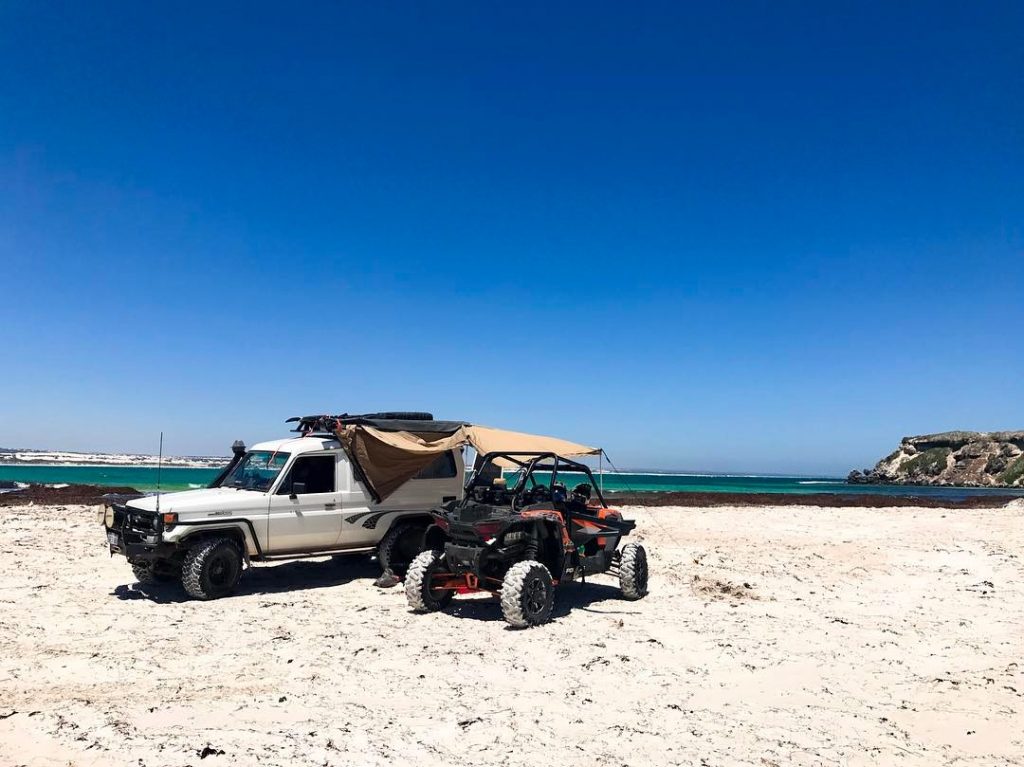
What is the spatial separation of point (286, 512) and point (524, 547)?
141 inches

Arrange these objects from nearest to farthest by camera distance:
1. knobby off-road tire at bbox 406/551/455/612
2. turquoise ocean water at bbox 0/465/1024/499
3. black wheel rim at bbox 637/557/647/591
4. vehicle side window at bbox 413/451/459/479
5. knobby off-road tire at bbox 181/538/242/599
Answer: knobby off-road tire at bbox 406/551/455/612, knobby off-road tire at bbox 181/538/242/599, black wheel rim at bbox 637/557/647/591, vehicle side window at bbox 413/451/459/479, turquoise ocean water at bbox 0/465/1024/499

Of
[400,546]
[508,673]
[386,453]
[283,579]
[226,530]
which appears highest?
[386,453]

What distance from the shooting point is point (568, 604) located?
385 inches

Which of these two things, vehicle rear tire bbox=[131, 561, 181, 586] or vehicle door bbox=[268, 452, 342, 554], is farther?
vehicle door bbox=[268, 452, 342, 554]

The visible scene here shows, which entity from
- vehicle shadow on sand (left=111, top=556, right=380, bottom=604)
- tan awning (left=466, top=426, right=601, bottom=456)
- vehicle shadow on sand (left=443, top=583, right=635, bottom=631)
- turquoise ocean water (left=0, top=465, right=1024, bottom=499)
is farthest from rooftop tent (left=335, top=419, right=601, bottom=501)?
turquoise ocean water (left=0, top=465, right=1024, bottom=499)

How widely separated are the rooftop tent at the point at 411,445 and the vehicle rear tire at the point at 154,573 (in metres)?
2.95

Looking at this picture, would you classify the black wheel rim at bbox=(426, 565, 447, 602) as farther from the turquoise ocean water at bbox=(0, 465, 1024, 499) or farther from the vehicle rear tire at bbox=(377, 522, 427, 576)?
the turquoise ocean water at bbox=(0, 465, 1024, 499)

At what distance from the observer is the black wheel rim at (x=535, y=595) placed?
8258 millimetres

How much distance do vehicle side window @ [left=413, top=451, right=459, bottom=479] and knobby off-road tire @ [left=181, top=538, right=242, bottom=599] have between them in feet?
10.2

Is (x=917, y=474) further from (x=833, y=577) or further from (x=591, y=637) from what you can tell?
(x=591, y=637)

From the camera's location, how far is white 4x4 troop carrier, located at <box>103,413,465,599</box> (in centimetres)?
922

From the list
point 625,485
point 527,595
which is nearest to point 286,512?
point 527,595

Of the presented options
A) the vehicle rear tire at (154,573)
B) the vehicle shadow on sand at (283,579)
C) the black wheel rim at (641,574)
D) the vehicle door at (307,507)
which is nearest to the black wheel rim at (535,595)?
the black wheel rim at (641,574)

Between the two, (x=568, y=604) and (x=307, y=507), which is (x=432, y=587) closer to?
(x=568, y=604)
